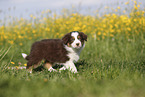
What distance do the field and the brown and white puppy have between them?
0.28 metres

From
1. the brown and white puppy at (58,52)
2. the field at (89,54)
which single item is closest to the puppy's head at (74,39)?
the brown and white puppy at (58,52)

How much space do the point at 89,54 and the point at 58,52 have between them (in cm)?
210

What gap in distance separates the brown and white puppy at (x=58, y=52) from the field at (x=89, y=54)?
284mm

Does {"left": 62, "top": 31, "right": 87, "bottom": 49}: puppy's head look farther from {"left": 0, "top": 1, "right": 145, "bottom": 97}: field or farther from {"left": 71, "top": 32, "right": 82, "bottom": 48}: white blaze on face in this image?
{"left": 0, "top": 1, "right": 145, "bottom": 97}: field

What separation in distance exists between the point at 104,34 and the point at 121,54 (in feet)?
5.52

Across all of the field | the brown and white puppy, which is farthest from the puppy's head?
the field

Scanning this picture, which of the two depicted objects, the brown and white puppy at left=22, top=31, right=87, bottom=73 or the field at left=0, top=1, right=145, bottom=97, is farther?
the brown and white puppy at left=22, top=31, right=87, bottom=73

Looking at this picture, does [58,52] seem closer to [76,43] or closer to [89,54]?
[76,43]

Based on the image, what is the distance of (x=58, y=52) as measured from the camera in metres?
4.36

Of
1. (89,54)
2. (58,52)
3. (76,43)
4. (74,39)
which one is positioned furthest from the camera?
(89,54)

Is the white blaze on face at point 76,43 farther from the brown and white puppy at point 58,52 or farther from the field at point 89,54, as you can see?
the field at point 89,54

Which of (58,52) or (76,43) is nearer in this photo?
(76,43)

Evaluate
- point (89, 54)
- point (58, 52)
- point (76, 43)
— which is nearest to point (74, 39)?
point (76, 43)

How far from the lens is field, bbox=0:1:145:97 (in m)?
2.03
